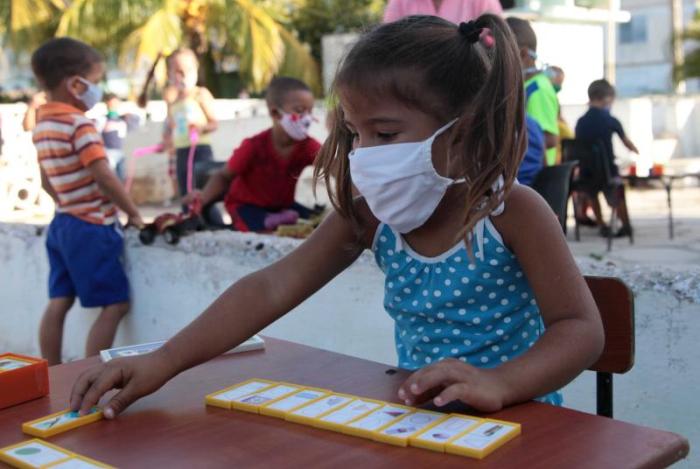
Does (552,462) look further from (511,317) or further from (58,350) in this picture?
(58,350)

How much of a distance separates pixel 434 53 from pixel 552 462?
33.5 inches

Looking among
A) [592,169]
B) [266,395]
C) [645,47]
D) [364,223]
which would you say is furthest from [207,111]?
[645,47]

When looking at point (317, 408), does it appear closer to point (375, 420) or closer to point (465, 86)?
point (375, 420)

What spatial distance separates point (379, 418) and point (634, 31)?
34.7 m

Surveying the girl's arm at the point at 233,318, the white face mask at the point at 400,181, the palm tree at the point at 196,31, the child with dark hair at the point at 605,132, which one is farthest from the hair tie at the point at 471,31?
the palm tree at the point at 196,31

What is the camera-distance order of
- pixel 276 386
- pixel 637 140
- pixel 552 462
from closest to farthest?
pixel 552 462
pixel 276 386
pixel 637 140

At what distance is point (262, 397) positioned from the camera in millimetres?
1562

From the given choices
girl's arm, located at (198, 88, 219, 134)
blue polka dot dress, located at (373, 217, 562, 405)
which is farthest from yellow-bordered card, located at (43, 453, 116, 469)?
girl's arm, located at (198, 88, 219, 134)

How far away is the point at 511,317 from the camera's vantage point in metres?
1.79

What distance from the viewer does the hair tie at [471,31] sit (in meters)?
1.79

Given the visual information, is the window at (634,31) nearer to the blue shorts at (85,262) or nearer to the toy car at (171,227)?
the toy car at (171,227)

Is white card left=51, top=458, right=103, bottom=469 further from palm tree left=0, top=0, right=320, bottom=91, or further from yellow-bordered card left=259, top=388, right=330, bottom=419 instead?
palm tree left=0, top=0, right=320, bottom=91

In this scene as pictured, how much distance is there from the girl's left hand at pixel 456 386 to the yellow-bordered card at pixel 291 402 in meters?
0.19

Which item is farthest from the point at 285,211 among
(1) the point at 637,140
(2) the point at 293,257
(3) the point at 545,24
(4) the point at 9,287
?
(1) the point at 637,140
